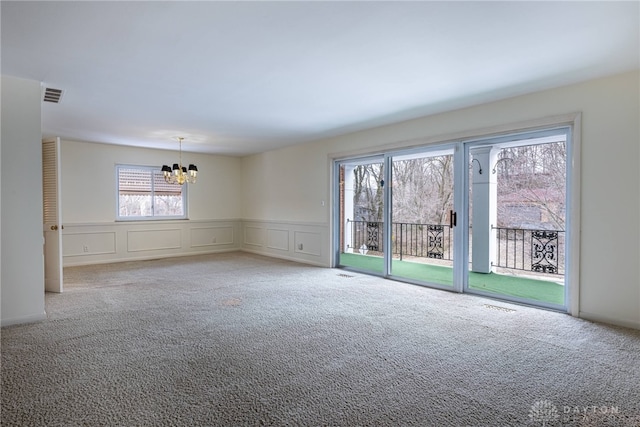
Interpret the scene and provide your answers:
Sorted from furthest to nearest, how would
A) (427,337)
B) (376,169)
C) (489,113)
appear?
(376,169)
(489,113)
(427,337)

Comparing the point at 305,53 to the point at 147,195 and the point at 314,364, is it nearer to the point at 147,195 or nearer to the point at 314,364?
the point at 314,364

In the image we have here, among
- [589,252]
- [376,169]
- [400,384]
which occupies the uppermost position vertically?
[376,169]

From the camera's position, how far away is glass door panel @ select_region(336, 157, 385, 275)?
19.9 feet

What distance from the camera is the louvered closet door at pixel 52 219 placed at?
4.76 m

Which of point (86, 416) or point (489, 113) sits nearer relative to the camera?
point (86, 416)

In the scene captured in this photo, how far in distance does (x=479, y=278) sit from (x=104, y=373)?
187 inches

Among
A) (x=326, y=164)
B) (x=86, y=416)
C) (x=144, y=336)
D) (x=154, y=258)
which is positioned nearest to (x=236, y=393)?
(x=86, y=416)

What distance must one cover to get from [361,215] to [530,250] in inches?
107

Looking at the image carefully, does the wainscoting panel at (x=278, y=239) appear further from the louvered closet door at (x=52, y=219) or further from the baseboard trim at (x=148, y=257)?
the louvered closet door at (x=52, y=219)

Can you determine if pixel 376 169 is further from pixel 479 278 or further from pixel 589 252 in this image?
pixel 589 252

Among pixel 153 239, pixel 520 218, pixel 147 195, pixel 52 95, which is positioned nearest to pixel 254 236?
pixel 153 239

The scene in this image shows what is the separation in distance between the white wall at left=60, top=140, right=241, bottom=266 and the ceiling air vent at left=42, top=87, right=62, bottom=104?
3040mm

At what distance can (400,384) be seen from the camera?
2.31 meters

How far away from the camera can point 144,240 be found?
303 inches
